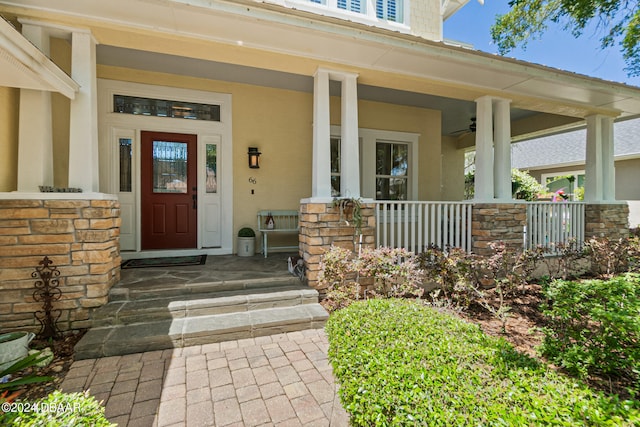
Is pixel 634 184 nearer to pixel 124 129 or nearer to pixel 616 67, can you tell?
pixel 616 67

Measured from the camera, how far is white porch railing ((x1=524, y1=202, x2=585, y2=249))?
5082 millimetres

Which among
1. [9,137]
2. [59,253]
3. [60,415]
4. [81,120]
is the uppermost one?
[81,120]

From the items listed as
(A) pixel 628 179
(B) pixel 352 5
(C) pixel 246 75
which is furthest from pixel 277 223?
(A) pixel 628 179

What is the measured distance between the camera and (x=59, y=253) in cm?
286

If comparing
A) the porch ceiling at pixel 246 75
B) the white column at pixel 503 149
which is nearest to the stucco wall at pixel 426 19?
the porch ceiling at pixel 246 75

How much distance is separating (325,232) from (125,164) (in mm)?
3513

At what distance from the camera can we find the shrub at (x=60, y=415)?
1.04 meters

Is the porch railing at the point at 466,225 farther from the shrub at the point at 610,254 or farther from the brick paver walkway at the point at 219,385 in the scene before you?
the brick paver walkway at the point at 219,385

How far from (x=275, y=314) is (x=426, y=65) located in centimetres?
370

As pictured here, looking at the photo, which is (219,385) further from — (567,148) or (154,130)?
(567,148)

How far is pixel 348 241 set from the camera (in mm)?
3826

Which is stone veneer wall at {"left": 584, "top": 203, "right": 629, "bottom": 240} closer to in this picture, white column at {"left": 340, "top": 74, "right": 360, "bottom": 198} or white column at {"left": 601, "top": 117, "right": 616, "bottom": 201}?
white column at {"left": 601, "top": 117, "right": 616, "bottom": 201}

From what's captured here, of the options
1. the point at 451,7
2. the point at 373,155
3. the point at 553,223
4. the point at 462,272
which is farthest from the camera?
the point at 451,7

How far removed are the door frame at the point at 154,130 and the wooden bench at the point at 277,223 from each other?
22.3 inches
